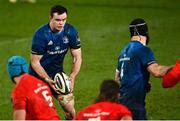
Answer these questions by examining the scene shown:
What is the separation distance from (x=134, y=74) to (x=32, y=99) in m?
1.94

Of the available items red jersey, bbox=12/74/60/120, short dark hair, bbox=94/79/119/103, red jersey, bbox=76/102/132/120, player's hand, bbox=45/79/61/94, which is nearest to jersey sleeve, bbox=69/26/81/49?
player's hand, bbox=45/79/61/94

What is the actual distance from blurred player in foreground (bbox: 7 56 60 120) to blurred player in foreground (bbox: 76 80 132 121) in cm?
78

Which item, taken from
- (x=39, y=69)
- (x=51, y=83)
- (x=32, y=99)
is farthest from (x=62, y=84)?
(x=32, y=99)

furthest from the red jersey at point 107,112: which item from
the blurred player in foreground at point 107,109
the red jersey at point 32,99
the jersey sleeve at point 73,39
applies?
the jersey sleeve at point 73,39

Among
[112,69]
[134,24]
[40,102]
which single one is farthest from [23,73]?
[112,69]

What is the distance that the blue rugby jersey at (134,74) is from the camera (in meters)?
10.0

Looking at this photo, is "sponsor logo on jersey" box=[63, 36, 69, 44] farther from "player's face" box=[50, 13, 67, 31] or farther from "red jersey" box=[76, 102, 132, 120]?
"red jersey" box=[76, 102, 132, 120]

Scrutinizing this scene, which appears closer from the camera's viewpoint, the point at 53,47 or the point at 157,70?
the point at 157,70

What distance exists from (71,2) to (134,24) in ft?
75.6

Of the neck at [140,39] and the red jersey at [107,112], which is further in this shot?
the neck at [140,39]

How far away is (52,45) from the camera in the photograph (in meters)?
12.2

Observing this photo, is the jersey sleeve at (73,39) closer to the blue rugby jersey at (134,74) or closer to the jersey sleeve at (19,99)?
the blue rugby jersey at (134,74)

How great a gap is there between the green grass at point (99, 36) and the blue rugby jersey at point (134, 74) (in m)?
3.82

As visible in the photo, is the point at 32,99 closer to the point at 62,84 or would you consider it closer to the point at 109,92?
the point at 109,92
